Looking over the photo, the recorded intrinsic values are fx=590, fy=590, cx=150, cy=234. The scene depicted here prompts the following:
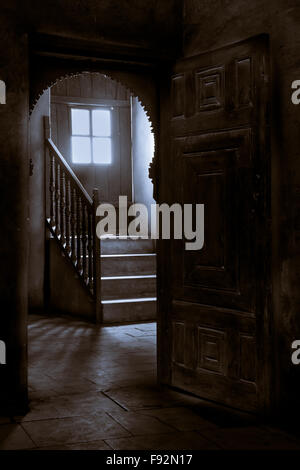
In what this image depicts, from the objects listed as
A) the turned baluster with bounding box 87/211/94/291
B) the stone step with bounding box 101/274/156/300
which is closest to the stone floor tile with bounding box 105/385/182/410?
the turned baluster with bounding box 87/211/94/291

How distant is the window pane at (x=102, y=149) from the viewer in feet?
35.5

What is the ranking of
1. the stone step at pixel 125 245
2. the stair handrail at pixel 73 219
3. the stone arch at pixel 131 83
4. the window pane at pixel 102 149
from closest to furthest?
the stone arch at pixel 131 83
the stair handrail at pixel 73 219
the stone step at pixel 125 245
the window pane at pixel 102 149

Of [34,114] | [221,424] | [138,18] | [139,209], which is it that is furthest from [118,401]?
[139,209]

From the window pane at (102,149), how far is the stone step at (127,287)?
3337mm

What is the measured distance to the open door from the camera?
3.69 meters

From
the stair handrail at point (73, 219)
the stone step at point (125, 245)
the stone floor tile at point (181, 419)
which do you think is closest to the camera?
the stone floor tile at point (181, 419)

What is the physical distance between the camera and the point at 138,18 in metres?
4.20

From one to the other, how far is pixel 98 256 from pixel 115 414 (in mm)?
3911

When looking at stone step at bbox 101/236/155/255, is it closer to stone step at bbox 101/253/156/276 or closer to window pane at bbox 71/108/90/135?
stone step at bbox 101/253/156/276

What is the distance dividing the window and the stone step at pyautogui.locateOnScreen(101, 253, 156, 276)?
2.85 metres

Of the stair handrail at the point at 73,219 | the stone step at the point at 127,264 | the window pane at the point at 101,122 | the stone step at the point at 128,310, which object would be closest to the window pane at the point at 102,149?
Result: the window pane at the point at 101,122

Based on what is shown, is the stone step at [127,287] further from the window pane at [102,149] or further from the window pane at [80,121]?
the window pane at [80,121]

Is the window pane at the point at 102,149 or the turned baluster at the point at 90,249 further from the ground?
the window pane at the point at 102,149

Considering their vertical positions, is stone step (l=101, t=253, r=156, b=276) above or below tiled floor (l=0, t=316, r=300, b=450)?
above
